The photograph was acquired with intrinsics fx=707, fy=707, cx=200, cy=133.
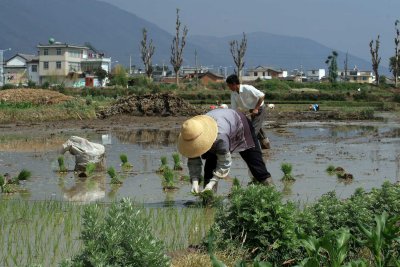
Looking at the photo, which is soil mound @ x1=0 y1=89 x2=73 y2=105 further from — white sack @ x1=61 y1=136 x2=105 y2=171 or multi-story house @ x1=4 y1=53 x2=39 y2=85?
multi-story house @ x1=4 y1=53 x2=39 y2=85

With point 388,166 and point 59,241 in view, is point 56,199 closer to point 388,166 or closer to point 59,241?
point 59,241

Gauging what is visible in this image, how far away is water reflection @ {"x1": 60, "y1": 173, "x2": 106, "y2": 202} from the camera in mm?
9680

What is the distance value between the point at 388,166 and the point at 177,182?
175 inches

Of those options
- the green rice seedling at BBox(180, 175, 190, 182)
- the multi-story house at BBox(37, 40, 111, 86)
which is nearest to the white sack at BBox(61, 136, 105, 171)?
the green rice seedling at BBox(180, 175, 190, 182)

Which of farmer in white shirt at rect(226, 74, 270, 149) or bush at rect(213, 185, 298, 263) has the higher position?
farmer in white shirt at rect(226, 74, 270, 149)

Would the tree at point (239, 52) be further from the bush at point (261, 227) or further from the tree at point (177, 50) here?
the bush at point (261, 227)

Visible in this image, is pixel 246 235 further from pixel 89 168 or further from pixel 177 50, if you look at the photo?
pixel 177 50

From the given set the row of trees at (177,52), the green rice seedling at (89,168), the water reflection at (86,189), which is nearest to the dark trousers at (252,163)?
the water reflection at (86,189)

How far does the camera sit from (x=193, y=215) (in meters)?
7.73

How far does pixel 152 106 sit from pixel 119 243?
85.5 ft

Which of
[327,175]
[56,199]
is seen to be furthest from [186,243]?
[327,175]

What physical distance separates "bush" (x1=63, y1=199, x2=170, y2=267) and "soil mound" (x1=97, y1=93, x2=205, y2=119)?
82.6 feet

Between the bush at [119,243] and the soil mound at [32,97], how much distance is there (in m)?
26.3

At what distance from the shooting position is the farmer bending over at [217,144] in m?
7.94
